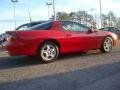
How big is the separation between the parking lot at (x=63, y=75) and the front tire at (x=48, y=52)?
0.66ft

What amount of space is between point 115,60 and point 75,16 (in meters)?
71.2

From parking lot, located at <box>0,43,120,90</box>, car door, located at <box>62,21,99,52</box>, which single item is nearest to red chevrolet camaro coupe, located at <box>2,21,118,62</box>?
car door, located at <box>62,21,99,52</box>

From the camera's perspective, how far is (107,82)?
6.47 meters

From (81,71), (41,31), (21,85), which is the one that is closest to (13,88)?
(21,85)

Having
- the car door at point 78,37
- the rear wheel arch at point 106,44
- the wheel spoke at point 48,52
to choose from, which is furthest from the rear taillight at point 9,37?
the rear wheel arch at point 106,44

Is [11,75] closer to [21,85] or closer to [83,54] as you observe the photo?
[21,85]

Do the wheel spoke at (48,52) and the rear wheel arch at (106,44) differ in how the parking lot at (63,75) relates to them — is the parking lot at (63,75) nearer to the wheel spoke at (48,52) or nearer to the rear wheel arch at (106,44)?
the wheel spoke at (48,52)

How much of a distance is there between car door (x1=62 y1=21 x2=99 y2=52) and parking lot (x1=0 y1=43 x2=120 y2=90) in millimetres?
866

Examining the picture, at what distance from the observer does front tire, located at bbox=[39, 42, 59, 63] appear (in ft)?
31.4

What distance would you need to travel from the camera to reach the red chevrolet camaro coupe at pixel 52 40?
9336 millimetres

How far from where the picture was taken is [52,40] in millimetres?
9820

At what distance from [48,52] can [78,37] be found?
1.37m

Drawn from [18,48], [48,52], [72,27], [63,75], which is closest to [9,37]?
[18,48]

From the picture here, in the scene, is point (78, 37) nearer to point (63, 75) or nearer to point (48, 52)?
point (48, 52)
